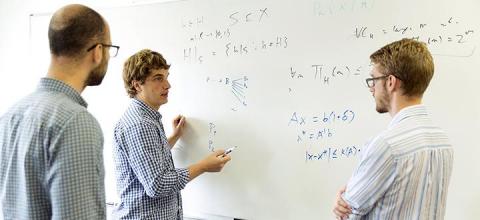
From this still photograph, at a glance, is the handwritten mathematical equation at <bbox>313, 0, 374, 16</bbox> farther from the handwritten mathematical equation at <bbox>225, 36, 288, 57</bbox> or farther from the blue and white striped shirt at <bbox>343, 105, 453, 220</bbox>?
the blue and white striped shirt at <bbox>343, 105, 453, 220</bbox>

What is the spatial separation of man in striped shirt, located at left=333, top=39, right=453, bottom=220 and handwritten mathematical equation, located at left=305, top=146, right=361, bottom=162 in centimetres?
46

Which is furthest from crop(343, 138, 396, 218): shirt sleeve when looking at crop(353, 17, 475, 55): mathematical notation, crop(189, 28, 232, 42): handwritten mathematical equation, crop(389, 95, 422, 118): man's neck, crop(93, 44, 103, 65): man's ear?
crop(189, 28, 232, 42): handwritten mathematical equation

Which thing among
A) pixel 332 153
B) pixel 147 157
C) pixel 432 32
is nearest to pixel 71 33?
pixel 147 157

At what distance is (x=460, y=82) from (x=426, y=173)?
53cm

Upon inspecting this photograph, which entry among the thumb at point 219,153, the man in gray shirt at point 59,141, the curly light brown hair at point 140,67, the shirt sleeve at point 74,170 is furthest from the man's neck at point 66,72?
the thumb at point 219,153

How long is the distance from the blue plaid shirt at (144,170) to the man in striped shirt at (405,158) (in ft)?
2.44

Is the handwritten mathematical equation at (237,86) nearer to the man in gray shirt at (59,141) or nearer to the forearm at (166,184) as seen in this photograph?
the forearm at (166,184)

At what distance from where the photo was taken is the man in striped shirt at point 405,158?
115 centimetres

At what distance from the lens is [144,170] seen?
1.61m

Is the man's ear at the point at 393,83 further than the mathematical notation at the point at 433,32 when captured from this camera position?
No

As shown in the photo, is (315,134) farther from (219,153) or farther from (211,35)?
(211,35)

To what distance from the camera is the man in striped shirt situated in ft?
3.76

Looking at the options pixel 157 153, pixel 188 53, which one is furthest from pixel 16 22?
pixel 157 153

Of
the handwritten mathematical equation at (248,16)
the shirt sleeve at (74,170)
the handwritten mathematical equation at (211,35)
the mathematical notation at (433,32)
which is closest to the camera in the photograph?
the shirt sleeve at (74,170)
